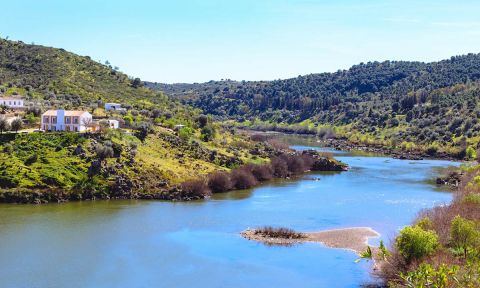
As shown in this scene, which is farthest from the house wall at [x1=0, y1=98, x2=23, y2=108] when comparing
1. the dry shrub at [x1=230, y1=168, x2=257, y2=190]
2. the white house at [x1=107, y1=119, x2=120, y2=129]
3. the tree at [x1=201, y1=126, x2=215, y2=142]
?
the dry shrub at [x1=230, y1=168, x2=257, y2=190]

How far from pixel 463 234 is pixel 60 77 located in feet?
402

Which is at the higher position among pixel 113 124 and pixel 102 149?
pixel 113 124

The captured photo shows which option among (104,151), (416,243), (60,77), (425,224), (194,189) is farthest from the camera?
(60,77)

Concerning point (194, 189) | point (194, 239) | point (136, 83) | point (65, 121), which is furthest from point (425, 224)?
point (136, 83)

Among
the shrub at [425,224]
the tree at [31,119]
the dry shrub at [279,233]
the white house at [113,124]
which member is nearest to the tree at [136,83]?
the white house at [113,124]

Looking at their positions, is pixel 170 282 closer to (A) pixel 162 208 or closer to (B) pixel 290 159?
(A) pixel 162 208

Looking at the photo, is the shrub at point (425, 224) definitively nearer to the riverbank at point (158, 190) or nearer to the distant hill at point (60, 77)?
the riverbank at point (158, 190)

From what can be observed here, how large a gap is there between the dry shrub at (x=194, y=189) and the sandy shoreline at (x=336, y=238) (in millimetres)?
19693

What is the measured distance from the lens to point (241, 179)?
3489 inches

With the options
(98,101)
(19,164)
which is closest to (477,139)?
(98,101)

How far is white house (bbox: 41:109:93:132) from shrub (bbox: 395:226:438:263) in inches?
2454

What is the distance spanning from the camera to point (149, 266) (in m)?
47.4

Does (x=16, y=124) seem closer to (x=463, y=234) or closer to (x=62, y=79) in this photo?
(x=62, y=79)

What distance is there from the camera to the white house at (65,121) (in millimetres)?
89312
